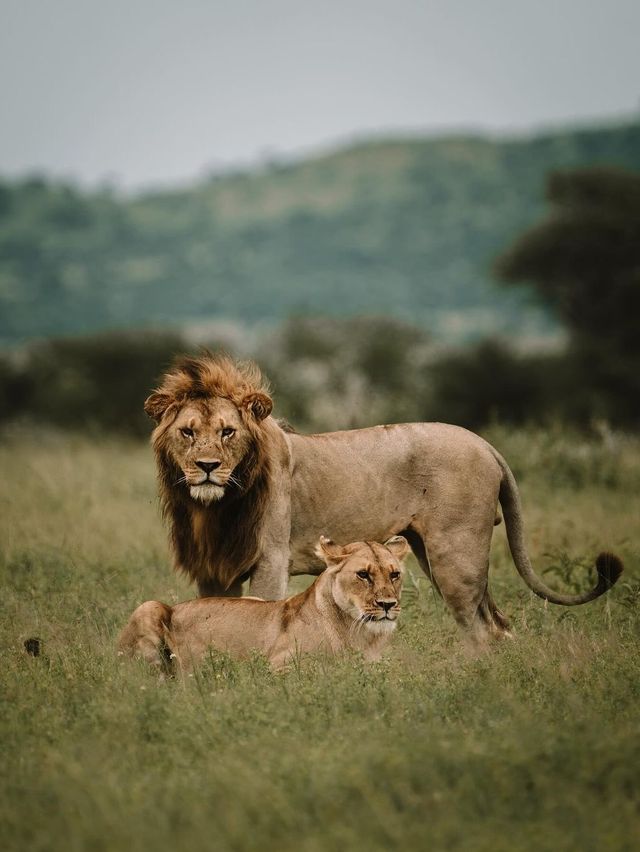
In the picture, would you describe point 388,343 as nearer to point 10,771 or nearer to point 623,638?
point 623,638

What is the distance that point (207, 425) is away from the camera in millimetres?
6008

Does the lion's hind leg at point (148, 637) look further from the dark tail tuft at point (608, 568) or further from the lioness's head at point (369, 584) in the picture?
the dark tail tuft at point (608, 568)

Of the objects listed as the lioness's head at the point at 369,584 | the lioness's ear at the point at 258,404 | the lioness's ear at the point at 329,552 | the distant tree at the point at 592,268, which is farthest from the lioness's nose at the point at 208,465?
the distant tree at the point at 592,268

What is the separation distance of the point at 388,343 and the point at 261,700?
25.0m

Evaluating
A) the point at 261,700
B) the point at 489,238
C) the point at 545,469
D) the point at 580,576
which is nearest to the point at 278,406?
the point at 545,469

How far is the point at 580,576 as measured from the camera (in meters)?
7.85

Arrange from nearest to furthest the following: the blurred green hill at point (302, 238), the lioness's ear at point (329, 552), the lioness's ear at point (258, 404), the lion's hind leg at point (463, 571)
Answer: the lioness's ear at point (329, 552), the lioness's ear at point (258, 404), the lion's hind leg at point (463, 571), the blurred green hill at point (302, 238)

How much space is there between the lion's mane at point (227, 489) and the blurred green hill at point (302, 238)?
7104 centimetres

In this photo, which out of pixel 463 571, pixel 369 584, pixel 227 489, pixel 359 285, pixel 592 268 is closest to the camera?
pixel 369 584

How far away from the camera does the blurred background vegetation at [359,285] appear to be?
2373 cm

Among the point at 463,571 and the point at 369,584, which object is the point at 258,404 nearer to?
the point at 369,584

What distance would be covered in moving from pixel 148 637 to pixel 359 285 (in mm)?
95960

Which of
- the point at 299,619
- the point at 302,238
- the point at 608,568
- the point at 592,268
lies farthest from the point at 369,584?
the point at 302,238

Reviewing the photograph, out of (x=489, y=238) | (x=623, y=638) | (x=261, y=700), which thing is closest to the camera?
(x=261, y=700)
